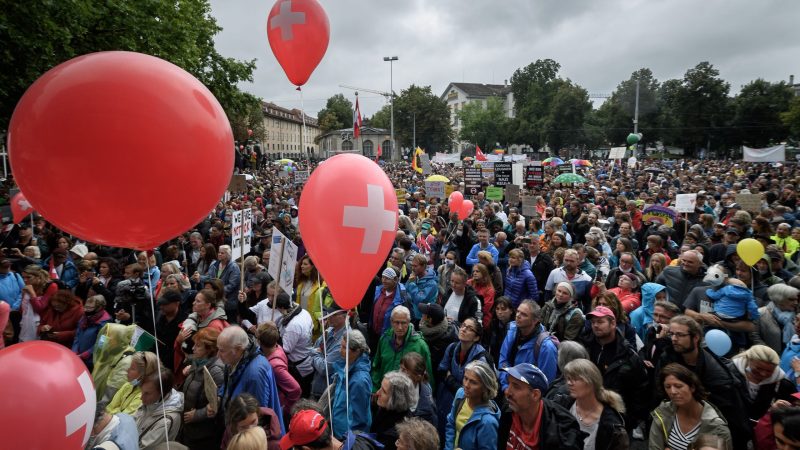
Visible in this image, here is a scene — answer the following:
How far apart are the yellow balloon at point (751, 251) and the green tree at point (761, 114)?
196 ft

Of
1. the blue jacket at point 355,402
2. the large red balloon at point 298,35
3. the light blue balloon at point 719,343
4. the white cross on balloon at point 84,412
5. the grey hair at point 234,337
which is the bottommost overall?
the blue jacket at point 355,402

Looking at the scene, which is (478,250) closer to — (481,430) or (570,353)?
(570,353)

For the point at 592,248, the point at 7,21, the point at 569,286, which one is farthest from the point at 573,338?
the point at 7,21

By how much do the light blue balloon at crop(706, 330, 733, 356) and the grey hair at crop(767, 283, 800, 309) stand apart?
78 centimetres

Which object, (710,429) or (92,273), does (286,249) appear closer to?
(92,273)

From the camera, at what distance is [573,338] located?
4.40m

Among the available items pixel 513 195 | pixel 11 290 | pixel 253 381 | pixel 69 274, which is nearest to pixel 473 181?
pixel 513 195

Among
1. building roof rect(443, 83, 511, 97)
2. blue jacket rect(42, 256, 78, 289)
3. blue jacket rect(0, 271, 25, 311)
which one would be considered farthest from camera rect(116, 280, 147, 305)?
building roof rect(443, 83, 511, 97)

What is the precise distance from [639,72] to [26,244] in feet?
240

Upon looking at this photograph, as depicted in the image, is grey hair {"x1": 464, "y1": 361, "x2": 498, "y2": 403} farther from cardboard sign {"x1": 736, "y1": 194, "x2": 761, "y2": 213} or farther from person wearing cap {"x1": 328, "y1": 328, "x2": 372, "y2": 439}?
cardboard sign {"x1": 736, "y1": 194, "x2": 761, "y2": 213}

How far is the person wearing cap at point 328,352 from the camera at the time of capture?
4266 millimetres

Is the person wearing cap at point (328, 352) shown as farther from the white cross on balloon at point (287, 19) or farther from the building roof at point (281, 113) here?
the building roof at point (281, 113)

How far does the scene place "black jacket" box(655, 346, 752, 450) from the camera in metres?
3.13

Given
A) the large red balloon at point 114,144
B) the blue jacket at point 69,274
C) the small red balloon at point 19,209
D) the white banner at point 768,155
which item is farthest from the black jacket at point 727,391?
the white banner at point 768,155
